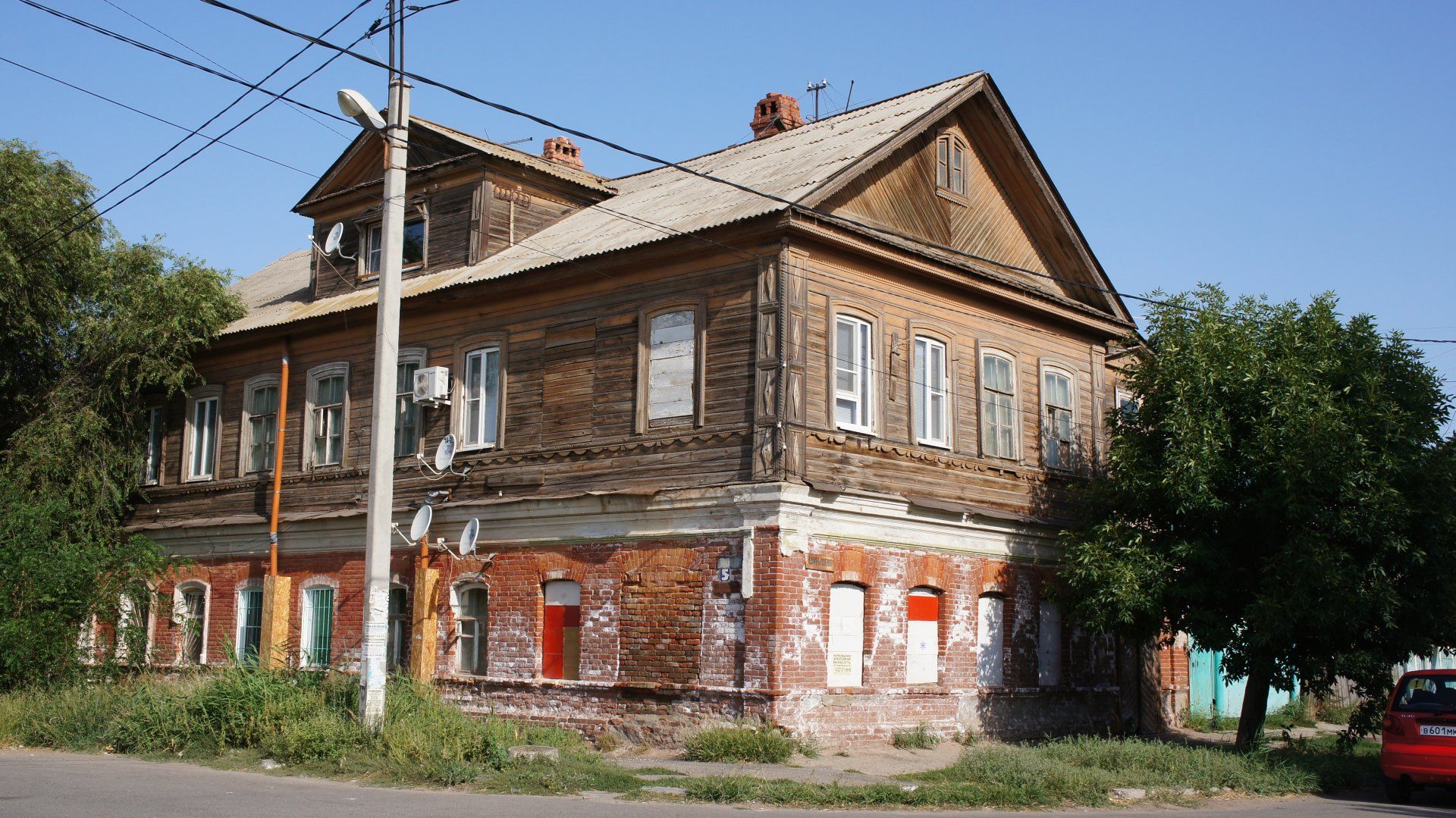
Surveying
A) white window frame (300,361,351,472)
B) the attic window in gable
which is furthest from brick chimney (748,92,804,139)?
white window frame (300,361,351,472)

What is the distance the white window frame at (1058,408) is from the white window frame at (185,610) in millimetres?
14787

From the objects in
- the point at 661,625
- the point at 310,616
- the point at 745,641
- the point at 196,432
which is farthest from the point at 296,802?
the point at 196,432

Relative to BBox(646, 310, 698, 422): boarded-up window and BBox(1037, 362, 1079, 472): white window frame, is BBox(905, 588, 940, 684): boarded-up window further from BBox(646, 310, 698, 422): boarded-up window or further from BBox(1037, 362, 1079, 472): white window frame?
BBox(646, 310, 698, 422): boarded-up window

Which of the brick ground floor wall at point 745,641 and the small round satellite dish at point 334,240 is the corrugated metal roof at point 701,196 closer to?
the small round satellite dish at point 334,240

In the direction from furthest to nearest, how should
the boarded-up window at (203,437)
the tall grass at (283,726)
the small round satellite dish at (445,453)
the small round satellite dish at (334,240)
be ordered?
the boarded-up window at (203,437), the small round satellite dish at (334,240), the small round satellite dish at (445,453), the tall grass at (283,726)

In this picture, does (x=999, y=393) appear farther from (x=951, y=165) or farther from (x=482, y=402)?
(x=482, y=402)

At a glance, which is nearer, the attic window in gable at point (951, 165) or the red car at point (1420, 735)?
the red car at point (1420, 735)

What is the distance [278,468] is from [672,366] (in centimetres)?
853

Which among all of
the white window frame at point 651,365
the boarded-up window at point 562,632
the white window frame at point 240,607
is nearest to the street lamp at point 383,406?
the boarded-up window at point 562,632

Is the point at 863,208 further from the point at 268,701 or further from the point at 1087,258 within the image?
the point at 268,701

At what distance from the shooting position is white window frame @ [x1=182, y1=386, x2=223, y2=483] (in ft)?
80.5

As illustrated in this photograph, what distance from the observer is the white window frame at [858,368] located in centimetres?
1748

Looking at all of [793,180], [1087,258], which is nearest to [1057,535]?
[1087,258]

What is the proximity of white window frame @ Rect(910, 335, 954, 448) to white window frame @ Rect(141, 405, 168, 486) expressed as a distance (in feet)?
49.4
